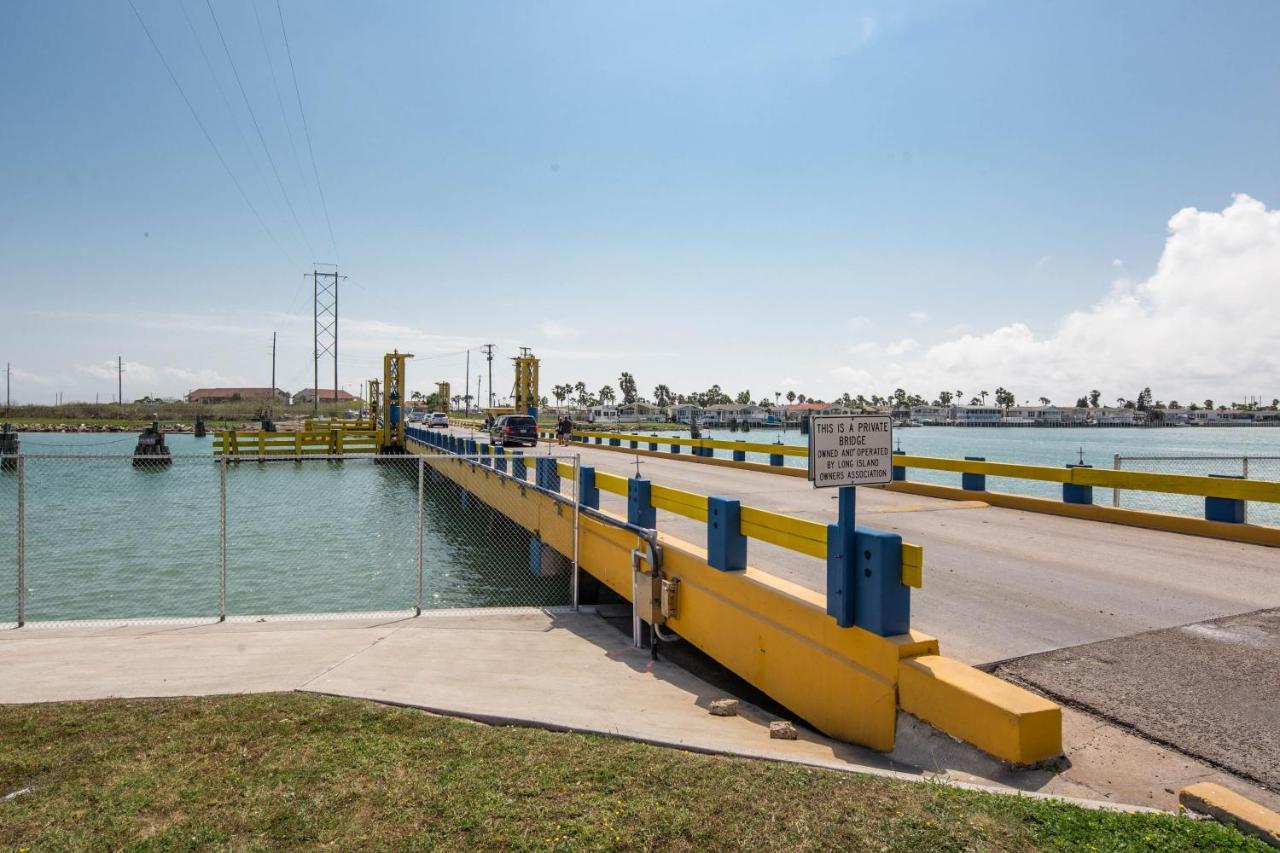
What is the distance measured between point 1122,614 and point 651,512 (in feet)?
16.4

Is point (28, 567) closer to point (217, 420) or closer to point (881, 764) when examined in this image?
point (881, 764)

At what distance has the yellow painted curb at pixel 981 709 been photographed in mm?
4164

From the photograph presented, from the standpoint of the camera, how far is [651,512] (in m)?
9.17

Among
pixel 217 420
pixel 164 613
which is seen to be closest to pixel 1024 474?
pixel 164 613

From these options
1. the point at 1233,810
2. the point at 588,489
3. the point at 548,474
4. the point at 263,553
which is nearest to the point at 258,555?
the point at 263,553

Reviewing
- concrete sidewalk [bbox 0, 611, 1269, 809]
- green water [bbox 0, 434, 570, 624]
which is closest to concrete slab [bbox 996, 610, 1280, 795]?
concrete sidewalk [bbox 0, 611, 1269, 809]

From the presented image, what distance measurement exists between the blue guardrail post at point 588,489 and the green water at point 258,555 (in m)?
4.73

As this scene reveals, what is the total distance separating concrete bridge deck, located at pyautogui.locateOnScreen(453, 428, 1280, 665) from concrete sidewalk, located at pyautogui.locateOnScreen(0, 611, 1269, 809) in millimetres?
1303

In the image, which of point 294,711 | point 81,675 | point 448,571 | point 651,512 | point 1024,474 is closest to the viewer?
point 294,711

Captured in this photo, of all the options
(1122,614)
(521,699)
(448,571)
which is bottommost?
(448,571)

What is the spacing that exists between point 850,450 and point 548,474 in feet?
28.5

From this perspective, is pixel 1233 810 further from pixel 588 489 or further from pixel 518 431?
pixel 518 431

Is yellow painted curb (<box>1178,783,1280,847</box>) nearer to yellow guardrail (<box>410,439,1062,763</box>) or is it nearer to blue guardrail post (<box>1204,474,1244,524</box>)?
yellow guardrail (<box>410,439,1062,763</box>)

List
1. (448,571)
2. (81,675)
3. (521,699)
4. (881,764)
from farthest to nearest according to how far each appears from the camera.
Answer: (448,571) < (81,675) < (521,699) < (881,764)
